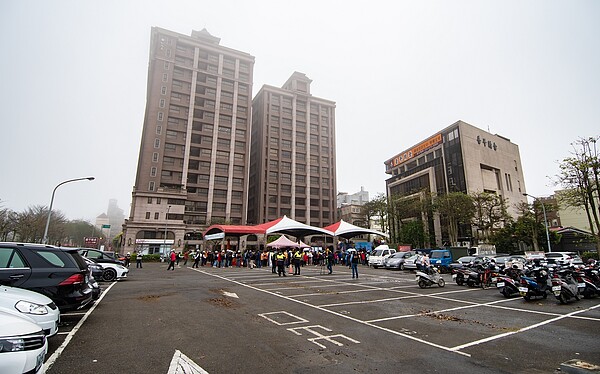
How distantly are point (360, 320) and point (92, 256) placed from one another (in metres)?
15.5

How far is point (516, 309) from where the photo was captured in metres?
9.33

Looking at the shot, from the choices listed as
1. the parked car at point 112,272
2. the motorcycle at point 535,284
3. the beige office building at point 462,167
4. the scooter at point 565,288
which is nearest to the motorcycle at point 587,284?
the scooter at point 565,288

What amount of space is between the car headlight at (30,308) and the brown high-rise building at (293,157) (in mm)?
66904

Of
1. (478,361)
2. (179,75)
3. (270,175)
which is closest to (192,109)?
(179,75)

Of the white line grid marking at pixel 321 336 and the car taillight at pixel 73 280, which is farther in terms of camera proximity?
the car taillight at pixel 73 280

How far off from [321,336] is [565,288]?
963 cm

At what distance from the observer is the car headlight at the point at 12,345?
3.03 m

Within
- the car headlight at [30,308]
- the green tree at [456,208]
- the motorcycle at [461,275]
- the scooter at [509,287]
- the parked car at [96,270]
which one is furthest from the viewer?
the green tree at [456,208]

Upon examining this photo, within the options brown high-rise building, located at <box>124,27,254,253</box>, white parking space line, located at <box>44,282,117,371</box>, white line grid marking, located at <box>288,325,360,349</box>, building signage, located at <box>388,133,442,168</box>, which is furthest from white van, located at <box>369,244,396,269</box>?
building signage, located at <box>388,133,442,168</box>

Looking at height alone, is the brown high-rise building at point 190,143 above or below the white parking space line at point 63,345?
above

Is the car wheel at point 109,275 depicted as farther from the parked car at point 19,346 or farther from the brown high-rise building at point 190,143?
the brown high-rise building at point 190,143

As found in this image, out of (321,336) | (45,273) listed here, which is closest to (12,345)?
(45,273)

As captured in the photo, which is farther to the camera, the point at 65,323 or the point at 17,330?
the point at 65,323

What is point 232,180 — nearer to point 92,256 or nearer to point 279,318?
point 92,256
